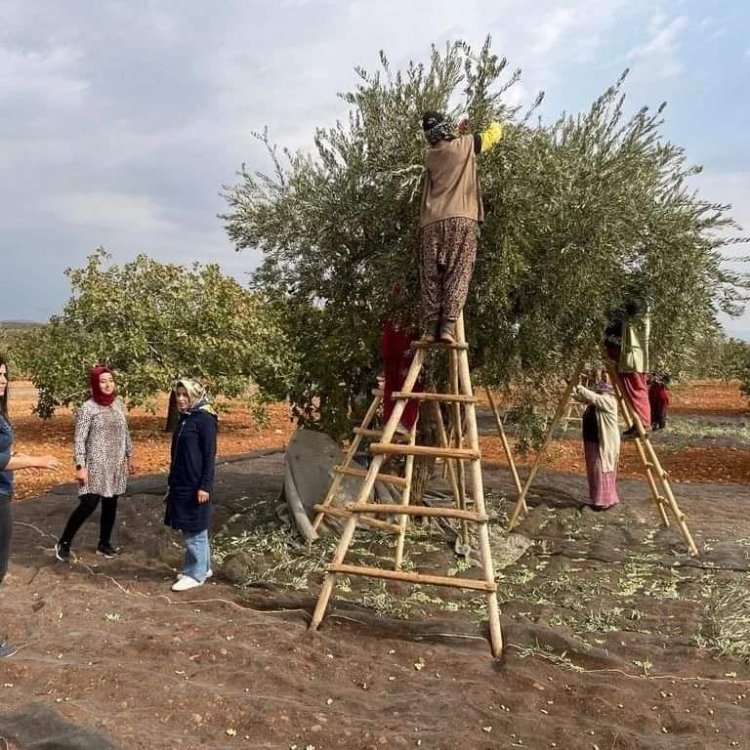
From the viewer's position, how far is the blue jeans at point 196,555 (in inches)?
219

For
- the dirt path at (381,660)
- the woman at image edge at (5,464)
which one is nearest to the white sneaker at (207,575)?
the dirt path at (381,660)

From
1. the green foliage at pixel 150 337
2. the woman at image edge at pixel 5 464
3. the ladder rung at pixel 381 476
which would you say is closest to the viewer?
the woman at image edge at pixel 5 464

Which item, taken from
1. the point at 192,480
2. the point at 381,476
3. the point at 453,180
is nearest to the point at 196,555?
the point at 192,480

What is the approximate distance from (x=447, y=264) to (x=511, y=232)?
0.98 metres

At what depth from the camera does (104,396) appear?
621 centimetres

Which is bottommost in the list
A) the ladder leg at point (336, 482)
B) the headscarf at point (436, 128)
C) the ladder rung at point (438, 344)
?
the ladder leg at point (336, 482)

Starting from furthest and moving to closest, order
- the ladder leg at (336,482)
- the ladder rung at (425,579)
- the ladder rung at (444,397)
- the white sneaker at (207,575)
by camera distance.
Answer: the ladder leg at (336,482), the white sneaker at (207,575), the ladder rung at (444,397), the ladder rung at (425,579)

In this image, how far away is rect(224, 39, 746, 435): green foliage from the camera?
19.7ft

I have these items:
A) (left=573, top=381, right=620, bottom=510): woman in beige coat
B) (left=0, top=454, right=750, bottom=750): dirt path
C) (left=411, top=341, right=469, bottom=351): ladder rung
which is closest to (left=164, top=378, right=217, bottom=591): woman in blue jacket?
(left=0, top=454, right=750, bottom=750): dirt path

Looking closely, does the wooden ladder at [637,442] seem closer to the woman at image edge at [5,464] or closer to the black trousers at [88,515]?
the black trousers at [88,515]

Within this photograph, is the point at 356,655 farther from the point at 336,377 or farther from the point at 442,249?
the point at 336,377

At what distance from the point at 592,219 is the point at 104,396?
4461mm

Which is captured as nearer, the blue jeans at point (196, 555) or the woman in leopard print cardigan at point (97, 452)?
the blue jeans at point (196, 555)

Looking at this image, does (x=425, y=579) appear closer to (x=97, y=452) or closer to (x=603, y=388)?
(x=97, y=452)
